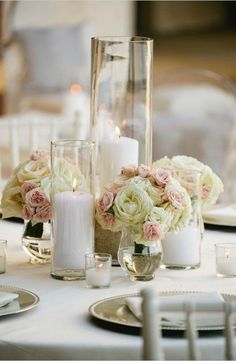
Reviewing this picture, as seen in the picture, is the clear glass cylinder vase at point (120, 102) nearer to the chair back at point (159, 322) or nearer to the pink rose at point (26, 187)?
the pink rose at point (26, 187)

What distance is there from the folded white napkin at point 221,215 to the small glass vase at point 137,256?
496 millimetres

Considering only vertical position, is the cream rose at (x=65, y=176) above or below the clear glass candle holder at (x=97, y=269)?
above

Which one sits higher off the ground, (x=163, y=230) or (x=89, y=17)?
(x=89, y=17)

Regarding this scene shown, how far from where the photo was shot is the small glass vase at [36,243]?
6.24 feet

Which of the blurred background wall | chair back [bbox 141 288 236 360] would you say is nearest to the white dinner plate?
chair back [bbox 141 288 236 360]

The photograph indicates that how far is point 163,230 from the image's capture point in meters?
1.73

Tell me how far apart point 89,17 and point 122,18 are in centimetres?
43

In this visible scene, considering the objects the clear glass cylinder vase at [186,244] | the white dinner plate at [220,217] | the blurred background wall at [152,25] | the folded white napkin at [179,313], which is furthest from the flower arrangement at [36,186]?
the blurred background wall at [152,25]

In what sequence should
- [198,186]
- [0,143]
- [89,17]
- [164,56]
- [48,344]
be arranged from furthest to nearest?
[164,56] → [89,17] → [0,143] → [198,186] → [48,344]

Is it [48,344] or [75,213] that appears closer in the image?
[48,344]

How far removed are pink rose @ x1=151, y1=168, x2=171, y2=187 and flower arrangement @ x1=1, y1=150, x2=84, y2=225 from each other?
0.14m

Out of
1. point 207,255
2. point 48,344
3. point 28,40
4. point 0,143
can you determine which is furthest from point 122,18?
point 48,344

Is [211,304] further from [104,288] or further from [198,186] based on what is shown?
[198,186]

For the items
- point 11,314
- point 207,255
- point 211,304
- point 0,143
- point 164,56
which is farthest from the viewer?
point 164,56
